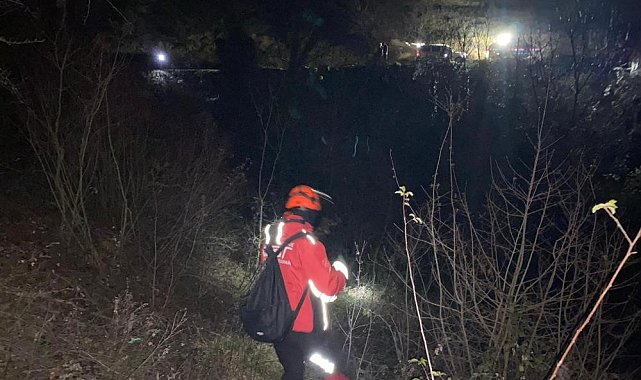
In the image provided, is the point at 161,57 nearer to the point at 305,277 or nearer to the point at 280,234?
the point at 280,234

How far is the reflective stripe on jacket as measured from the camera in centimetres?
329

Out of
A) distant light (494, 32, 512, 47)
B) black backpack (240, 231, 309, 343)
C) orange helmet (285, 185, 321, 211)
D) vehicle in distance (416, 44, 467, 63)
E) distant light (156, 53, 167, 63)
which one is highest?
distant light (494, 32, 512, 47)

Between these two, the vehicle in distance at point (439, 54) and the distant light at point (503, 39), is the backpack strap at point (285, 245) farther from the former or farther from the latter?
the distant light at point (503, 39)

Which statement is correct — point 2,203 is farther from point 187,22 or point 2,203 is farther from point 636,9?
point 636,9

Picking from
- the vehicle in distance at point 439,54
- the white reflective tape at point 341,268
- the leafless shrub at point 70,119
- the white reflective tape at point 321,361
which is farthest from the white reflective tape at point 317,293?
the vehicle in distance at point 439,54

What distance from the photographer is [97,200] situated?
21.7 ft

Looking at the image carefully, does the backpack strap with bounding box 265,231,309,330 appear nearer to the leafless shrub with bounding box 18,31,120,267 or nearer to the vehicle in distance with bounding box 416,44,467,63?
the leafless shrub with bounding box 18,31,120,267

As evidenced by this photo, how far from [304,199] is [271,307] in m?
0.75

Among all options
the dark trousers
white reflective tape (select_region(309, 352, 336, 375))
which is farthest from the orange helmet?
white reflective tape (select_region(309, 352, 336, 375))

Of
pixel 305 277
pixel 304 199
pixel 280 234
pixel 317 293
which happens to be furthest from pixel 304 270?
pixel 304 199

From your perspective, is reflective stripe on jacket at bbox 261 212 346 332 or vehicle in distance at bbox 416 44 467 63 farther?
vehicle in distance at bbox 416 44 467 63

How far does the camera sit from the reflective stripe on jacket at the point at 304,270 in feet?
10.8

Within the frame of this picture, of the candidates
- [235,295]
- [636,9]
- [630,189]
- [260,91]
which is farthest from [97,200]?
[636,9]

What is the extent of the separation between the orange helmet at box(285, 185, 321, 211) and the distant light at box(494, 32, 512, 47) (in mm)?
16501
